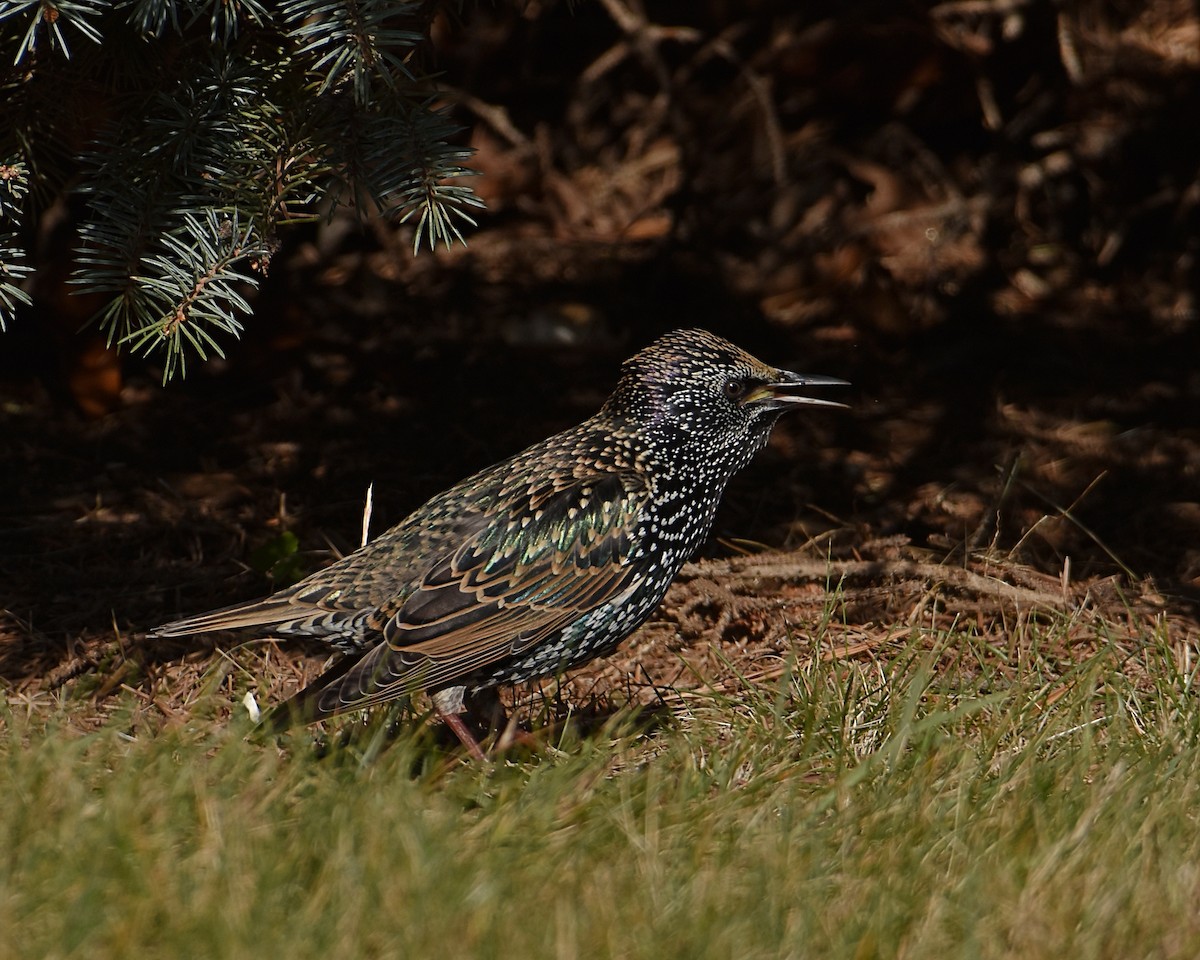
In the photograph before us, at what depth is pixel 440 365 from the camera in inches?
274

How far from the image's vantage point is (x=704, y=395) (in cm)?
470

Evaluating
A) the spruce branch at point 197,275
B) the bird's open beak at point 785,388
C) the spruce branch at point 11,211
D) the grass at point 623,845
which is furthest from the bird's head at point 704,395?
the spruce branch at point 11,211

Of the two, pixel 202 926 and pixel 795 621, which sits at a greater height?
pixel 202 926

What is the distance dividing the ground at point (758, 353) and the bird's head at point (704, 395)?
25.3 inches

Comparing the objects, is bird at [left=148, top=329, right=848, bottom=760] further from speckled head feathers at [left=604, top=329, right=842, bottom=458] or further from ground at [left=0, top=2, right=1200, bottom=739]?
ground at [left=0, top=2, right=1200, bottom=739]

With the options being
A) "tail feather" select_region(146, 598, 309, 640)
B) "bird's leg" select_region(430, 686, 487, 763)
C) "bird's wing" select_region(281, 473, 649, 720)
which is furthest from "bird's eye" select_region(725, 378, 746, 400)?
"tail feather" select_region(146, 598, 309, 640)

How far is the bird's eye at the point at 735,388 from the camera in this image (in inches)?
187

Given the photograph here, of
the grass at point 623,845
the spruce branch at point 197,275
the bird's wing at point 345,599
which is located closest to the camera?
the grass at point 623,845

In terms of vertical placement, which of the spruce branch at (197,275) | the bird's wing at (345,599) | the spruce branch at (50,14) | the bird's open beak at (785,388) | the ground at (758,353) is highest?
the spruce branch at (50,14)

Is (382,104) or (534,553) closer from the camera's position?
(382,104)

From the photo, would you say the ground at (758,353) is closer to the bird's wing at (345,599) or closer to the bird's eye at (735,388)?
the bird's wing at (345,599)

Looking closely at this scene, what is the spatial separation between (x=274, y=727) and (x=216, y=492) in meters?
2.21

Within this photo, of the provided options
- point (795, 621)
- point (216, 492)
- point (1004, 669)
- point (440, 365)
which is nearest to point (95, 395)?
point (216, 492)

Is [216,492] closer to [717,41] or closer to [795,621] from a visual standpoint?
[795,621]
